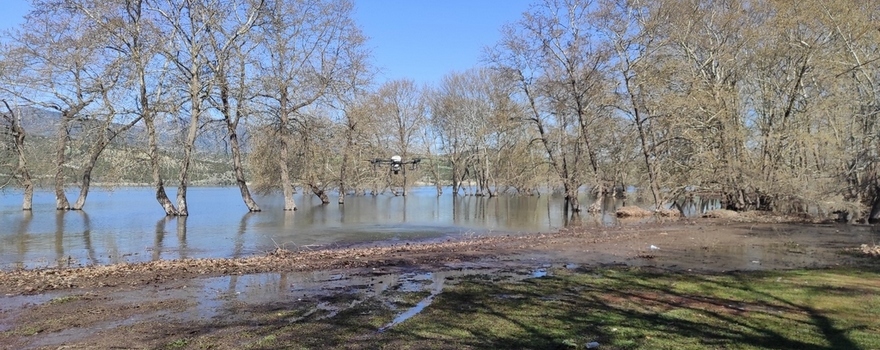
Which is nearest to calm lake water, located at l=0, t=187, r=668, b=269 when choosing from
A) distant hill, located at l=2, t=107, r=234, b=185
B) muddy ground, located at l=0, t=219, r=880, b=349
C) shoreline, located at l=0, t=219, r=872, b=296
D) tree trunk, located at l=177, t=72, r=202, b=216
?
tree trunk, located at l=177, t=72, r=202, b=216

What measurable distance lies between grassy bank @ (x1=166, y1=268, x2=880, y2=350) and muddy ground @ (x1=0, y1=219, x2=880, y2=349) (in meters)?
0.30

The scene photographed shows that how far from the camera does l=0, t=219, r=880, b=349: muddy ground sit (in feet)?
21.9

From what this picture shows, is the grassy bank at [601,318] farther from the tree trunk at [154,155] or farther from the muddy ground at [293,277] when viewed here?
the tree trunk at [154,155]

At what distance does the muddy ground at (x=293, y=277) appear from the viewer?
263 inches

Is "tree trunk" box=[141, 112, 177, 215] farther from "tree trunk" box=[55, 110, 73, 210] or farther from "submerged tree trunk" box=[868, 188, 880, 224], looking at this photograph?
"submerged tree trunk" box=[868, 188, 880, 224]

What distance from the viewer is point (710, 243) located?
1606 centimetres

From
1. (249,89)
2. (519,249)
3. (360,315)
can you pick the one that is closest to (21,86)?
(249,89)

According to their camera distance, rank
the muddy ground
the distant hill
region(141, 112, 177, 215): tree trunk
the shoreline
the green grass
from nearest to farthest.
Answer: the green grass → the muddy ground → the shoreline → region(141, 112, 177, 215): tree trunk → the distant hill

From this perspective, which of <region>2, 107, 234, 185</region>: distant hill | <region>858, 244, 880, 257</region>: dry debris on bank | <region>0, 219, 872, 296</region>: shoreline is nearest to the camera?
<region>0, 219, 872, 296</region>: shoreline

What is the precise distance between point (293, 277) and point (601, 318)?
235 inches

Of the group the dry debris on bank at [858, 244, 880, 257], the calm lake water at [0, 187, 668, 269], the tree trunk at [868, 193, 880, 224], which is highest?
the tree trunk at [868, 193, 880, 224]

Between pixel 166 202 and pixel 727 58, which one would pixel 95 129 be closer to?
pixel 166 202

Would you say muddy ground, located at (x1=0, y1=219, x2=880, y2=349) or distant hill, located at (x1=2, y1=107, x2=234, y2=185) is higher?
distant hill, located at (x1=2, y1=107, x2=234, y2=185)

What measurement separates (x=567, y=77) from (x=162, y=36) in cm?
2149
